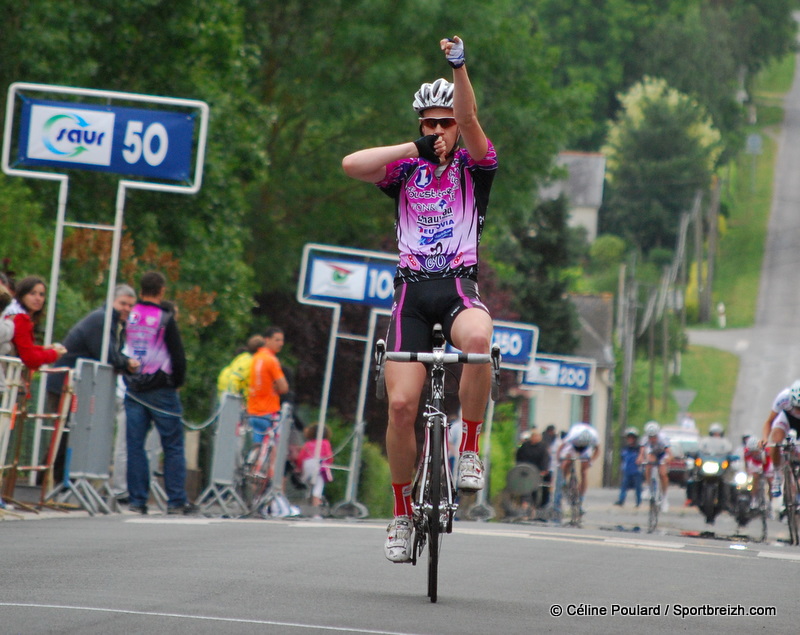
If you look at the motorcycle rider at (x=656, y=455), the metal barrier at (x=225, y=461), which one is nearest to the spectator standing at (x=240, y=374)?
the metal barrier at (x=225, y=461)

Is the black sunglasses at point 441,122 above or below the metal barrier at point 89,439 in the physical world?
above

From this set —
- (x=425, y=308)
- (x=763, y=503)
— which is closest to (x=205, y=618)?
(x=425, y=308)

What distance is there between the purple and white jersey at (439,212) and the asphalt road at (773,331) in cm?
6240

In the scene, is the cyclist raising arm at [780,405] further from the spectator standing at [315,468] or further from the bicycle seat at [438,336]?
the bicycle seat at [438,336]

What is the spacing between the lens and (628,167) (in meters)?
115

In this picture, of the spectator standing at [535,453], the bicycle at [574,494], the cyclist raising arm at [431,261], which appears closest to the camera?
the cyclist raising arm at [431,261]

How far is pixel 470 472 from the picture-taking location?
801cm

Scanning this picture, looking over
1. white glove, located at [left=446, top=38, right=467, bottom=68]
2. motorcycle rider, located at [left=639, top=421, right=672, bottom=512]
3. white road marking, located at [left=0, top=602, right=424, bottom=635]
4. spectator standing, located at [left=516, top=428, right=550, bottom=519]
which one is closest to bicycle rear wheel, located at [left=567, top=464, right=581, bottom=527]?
motorcycle rider, located at [left=639, top=421, right=672, bottom=512]

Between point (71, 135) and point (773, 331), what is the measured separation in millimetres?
81268

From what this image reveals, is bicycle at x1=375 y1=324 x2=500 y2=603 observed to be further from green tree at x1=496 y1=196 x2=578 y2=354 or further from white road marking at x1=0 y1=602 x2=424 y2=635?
green tree at x1=496 y1=196 x2=578 y2=354

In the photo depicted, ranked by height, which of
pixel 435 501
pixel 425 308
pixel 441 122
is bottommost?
pixel 435 501

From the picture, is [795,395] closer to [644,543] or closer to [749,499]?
[644,543]

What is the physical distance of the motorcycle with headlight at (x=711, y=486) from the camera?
28.0m

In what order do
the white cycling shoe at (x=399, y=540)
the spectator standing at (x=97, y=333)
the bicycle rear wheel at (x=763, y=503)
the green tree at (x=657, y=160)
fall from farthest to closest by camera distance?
the green tree at (x=657, y=160) < the bicycle rear wheel at (x=763, y=503) < the spectator standing at (x=97, y=333) < the white cycling shoe at (x=399, y=540)
